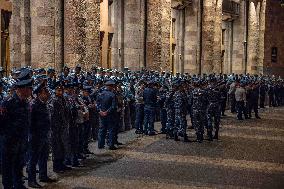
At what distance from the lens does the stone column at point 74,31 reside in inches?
664

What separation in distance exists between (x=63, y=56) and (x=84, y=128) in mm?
5693

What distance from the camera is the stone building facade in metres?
16.8

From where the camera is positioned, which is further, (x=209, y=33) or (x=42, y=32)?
(x=209, y=33)

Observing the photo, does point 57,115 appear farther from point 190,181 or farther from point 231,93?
point 231,93

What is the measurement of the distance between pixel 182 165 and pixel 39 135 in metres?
3.73

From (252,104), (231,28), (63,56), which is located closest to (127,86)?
(63,56)

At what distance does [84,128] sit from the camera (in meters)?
12.1

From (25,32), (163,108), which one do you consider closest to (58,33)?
(25,32)

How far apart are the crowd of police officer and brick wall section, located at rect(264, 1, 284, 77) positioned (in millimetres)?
30340

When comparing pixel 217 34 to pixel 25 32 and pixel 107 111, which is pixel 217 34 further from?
pixel 107 111

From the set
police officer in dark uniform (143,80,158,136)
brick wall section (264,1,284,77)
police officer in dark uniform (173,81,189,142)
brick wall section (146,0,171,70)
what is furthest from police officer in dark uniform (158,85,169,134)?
brick wall section (264,1,284,77)

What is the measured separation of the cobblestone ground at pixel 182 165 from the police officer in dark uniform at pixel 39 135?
39 cm

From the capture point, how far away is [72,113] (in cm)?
→ 1108

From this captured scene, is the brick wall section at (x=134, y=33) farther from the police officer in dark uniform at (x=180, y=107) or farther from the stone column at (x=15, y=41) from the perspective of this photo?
the police officer in dark uniform at (x=180, y=107)
